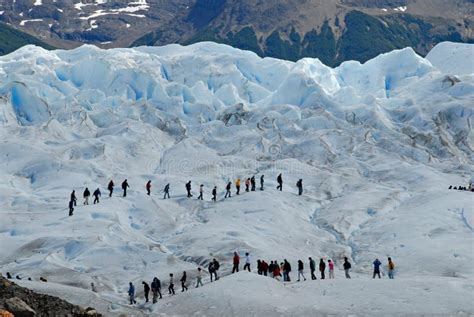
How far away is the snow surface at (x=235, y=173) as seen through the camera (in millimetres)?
34219

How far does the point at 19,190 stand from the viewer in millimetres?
56094

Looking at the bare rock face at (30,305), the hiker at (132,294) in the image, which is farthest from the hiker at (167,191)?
the bare rock face at (30,305)

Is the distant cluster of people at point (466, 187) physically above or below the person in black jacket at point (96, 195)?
below

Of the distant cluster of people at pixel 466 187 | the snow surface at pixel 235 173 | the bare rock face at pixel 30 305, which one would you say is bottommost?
the distant cluster of people at pixel 466 187

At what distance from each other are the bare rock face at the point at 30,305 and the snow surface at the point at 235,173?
168 inches

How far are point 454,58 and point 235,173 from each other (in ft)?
186

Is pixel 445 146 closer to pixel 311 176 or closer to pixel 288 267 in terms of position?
pixel 311 176

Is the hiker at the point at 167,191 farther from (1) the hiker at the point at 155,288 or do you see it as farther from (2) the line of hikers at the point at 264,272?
(1) the hiker at the point at 155,288

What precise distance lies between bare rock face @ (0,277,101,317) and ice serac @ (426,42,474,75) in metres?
82.3

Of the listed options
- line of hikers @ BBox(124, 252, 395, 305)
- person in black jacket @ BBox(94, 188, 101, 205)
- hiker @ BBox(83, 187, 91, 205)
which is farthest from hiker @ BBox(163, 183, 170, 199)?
line of hikers @ BBox(124, 252, 395, 305)

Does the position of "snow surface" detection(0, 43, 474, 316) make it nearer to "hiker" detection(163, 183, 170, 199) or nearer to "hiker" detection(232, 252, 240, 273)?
"hiker" detection(163, 183, 170, 199)

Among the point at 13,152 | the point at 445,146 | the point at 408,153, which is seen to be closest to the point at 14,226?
the point at 13,152

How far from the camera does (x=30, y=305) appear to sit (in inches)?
1037

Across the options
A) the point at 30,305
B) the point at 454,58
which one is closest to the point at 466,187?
the point at 30,305
